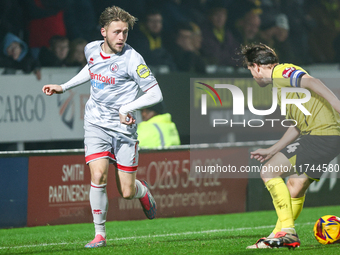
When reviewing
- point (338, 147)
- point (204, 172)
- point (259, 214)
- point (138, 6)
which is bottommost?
point (259, 214)

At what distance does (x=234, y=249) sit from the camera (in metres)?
5.36

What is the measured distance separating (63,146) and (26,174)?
1.44m

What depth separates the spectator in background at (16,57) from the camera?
28.9ft

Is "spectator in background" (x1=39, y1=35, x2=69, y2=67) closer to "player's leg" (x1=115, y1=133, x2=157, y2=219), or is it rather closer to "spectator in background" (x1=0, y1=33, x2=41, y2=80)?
"spectator in background" (x1=0, y1=33, x2=41, y2=80)

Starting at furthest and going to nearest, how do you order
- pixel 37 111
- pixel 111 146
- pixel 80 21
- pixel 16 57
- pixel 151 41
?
pixel 151 41, pixel 80 21, pixel 16 57, pixel 37 111, pixel 111 146

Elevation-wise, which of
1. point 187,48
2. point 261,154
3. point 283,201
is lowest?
point 283,201

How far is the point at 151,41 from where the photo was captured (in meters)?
10.9

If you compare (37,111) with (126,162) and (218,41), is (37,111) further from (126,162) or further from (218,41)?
(218,41)

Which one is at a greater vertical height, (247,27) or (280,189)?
(247,27)

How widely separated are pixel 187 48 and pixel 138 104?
6.47 metres

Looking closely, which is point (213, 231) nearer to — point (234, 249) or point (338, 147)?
point (234, 249)

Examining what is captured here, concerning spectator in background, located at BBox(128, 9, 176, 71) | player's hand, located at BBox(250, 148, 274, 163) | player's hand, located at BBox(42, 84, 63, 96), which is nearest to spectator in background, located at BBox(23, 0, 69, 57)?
spectator in background, located at BBox(128, 9, 176, 71)

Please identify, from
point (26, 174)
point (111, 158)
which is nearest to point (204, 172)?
point (26, 174)

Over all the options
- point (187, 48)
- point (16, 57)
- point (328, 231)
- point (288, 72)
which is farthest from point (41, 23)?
point (328, 231)
